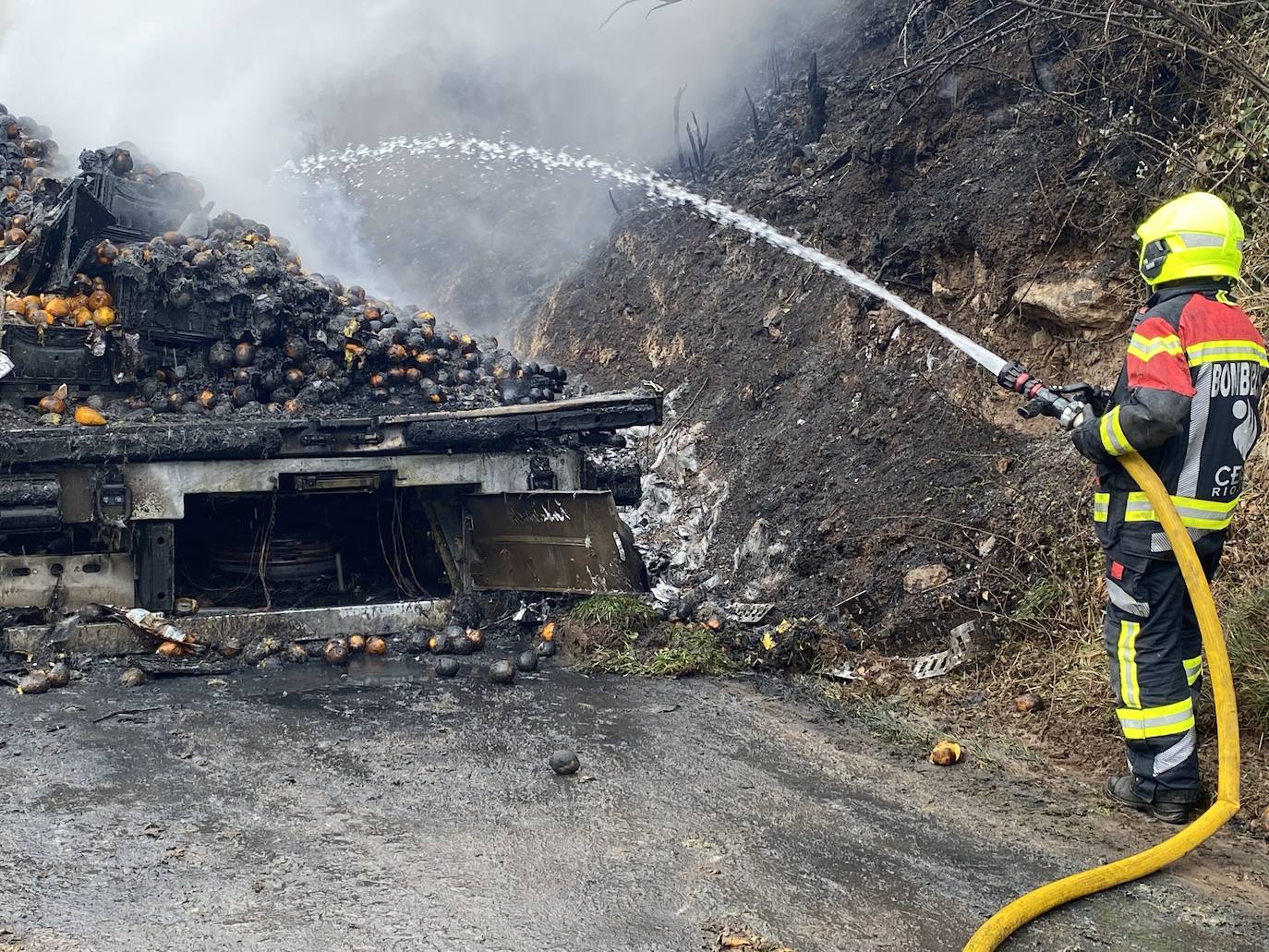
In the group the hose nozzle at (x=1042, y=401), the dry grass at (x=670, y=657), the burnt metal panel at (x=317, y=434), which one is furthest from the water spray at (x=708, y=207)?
the dry grass at (x=670, y=657)

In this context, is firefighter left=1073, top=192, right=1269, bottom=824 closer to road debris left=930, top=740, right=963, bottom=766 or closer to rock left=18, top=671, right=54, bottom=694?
road debris left=930, top=740, right=963, bottom=766

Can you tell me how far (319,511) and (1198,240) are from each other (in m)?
5.44

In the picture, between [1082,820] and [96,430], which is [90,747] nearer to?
[96,430]

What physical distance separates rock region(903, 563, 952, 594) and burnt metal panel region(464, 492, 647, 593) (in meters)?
1.74

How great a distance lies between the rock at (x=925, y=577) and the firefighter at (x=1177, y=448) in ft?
5.69

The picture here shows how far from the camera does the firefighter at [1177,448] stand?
3363 mm

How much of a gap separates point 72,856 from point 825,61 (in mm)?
12042

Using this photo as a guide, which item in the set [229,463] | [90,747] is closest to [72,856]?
[90,747]

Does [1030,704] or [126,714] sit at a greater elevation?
[1030,704]

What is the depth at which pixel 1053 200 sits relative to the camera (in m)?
6.38

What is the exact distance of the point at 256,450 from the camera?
18.9 feet

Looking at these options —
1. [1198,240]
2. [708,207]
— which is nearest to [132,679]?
[1198,240]

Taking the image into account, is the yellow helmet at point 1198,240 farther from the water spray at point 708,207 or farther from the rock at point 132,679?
the rock at point 132,679

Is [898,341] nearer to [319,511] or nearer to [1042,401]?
[1042,401]
